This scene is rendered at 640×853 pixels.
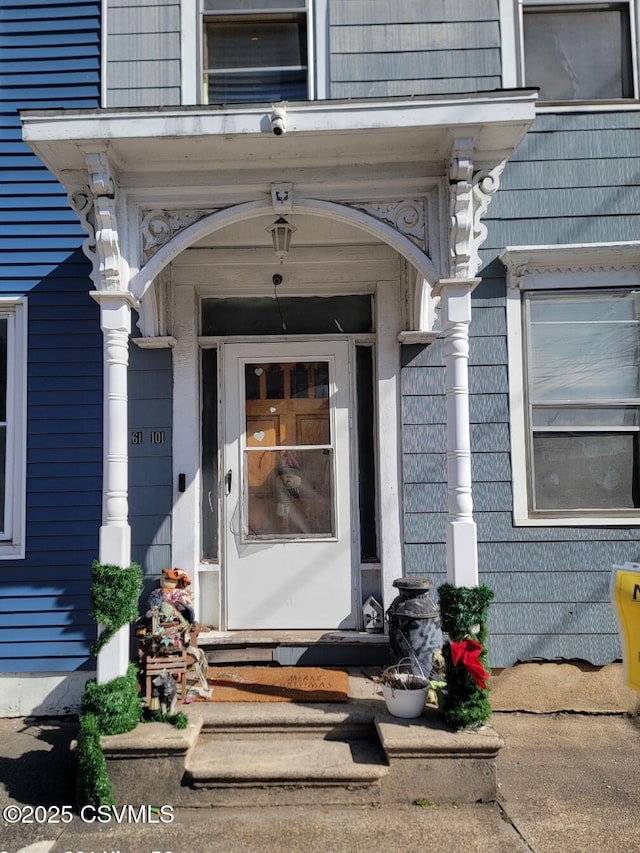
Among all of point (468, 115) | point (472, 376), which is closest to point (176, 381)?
point (472, 376)

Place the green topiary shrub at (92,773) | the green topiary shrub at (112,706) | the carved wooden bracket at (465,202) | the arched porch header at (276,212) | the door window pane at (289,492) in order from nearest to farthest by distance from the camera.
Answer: the green topiary shrub at (92,773)
the green topiary shrub at (112,706)
the carved wooden bracket at (465,202)
the arched porch header at (276,212)
the door window pane at (289,492)

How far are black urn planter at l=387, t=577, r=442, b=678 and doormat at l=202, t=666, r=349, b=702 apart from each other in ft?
1.30

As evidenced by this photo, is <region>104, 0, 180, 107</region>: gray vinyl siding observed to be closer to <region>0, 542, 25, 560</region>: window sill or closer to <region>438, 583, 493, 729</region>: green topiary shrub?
<region>0, 542, 25, 560</region>: window sill

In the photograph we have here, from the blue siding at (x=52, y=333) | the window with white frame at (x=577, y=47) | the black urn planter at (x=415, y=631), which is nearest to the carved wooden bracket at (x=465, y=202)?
the window with white frame at (x=577, y=47)

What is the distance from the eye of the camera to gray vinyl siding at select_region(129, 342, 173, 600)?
459 cm

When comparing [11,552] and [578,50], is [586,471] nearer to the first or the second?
[578,50]

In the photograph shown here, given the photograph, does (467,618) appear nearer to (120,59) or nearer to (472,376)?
(472,376)

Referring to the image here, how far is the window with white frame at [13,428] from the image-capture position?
14.9 feet

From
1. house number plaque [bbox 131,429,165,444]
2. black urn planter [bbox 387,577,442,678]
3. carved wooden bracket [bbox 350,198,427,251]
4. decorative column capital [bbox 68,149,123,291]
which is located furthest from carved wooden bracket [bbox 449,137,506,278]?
house number plaque [bbox 131,429,165,444]

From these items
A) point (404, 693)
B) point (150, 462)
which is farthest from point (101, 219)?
point (404, 693)

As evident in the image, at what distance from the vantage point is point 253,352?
15.8ft

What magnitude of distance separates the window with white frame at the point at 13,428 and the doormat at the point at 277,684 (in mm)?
1627

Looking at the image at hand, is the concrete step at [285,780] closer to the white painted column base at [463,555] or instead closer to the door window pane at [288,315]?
the white painted column base at [463,555]

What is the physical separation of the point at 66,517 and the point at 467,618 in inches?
107
